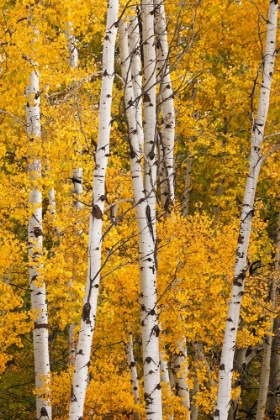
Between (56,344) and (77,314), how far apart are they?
32.8 ft

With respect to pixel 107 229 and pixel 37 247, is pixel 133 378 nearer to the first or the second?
pixel 37 247

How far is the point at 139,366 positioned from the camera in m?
17.6

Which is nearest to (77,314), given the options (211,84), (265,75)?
(265,75)

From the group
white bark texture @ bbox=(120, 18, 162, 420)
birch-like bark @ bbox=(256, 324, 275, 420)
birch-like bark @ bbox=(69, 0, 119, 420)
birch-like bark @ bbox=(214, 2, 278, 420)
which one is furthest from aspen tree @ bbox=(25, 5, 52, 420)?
birch-like bark @ bbox=(256, 324, 275, 420)

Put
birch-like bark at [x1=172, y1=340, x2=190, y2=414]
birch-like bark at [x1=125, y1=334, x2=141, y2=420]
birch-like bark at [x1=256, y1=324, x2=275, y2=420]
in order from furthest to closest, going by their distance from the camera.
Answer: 1. birch-like bark at [x1=256, y1=324, x2=275, y2=420]
2. birch-like bark at [x1=125, y1=334, x2=141, y2=420]
3. birch-like bark at [x1=172, y1=340, x2=190, y2=414]

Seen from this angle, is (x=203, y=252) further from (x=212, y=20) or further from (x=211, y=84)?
(x=212, y=20)

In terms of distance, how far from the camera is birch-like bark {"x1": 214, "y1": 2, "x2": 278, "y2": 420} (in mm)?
7805

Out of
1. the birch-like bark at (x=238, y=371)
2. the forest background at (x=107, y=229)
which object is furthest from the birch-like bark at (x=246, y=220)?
the birch-like bark at (x=238, y=371)

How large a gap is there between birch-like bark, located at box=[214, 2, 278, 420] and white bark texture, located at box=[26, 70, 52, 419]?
3222 millimetres

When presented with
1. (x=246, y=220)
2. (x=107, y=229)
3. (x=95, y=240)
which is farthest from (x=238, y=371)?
A: (x=95, y=240)

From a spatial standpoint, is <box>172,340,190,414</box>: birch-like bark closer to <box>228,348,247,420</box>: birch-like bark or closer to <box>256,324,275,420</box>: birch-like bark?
<box>256,324,275,420</box>: birch-like bark

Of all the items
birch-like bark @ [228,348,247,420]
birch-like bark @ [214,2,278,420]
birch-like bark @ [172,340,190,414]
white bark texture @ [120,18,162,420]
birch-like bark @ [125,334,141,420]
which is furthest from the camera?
birch-like bark @ [228,348,247,420]

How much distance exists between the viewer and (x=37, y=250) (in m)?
10.1

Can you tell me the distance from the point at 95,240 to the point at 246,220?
1912 millimetres
